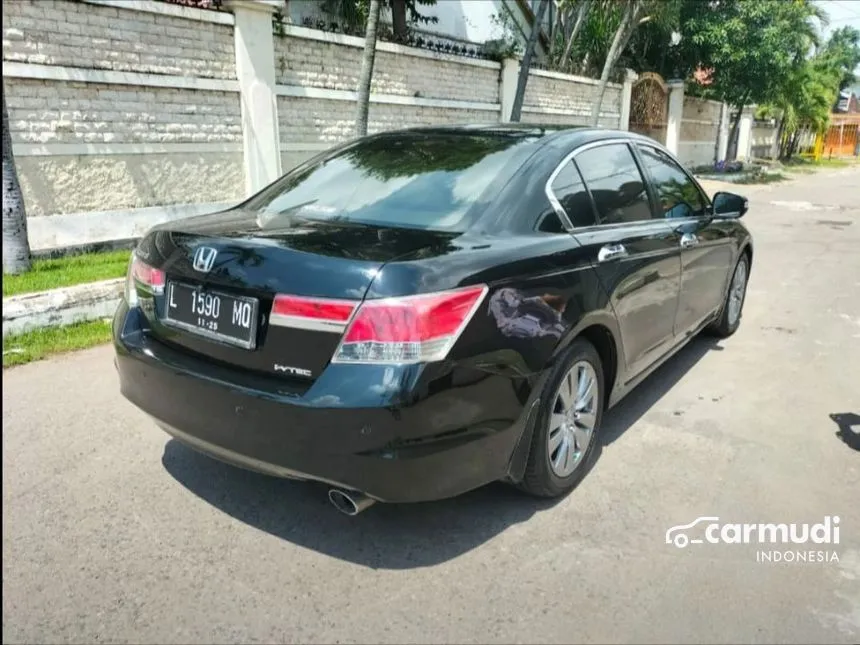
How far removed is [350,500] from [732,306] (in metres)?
4.31

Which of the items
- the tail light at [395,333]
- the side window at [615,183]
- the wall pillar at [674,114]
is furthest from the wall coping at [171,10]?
the wall pillar at [674,114]

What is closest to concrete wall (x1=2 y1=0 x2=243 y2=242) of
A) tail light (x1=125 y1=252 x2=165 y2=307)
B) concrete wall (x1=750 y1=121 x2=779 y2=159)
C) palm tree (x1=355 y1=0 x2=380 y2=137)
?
palm tree (x1=355 y1=0 x2=380 y2=137)

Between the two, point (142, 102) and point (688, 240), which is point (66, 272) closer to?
point (142, 102)

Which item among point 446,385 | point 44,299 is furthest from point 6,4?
point 446,385

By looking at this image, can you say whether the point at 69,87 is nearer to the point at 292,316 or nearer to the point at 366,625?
the point at 292,316

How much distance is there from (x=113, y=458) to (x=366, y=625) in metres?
1.84

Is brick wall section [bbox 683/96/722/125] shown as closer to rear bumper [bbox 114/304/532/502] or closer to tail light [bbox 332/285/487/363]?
rear bumper [bbox 114/304/532/502]

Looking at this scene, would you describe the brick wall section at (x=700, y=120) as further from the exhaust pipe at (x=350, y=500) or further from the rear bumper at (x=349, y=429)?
the exhaust pipe at (x=350, y=500)

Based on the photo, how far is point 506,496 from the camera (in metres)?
3.21

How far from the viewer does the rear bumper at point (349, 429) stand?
2377 mm

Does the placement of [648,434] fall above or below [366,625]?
above

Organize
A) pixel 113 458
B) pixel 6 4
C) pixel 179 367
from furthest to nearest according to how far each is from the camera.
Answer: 1. pixel 6 4
2. pixel 113 458
3. pixel 179 367

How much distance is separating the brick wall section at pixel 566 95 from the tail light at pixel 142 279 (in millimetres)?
14173

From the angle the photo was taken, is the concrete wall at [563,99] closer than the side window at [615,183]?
No
